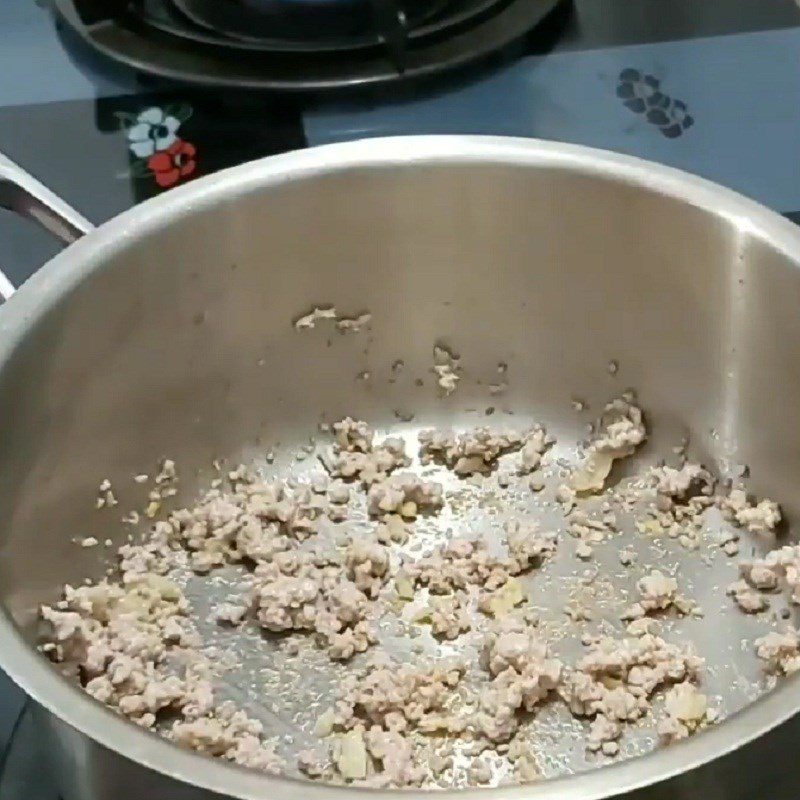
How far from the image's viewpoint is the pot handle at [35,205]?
2.35 ft

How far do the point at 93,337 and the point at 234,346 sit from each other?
0.38ft

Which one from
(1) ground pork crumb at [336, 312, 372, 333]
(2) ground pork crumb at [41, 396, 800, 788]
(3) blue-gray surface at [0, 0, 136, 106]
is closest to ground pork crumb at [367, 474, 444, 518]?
(2) ground pork crumb at [41, 396, 800, 788]

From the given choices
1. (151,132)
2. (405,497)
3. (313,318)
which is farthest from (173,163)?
(405,497)

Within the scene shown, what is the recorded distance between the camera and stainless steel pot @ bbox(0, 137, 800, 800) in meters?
0.72

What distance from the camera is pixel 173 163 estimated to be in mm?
909

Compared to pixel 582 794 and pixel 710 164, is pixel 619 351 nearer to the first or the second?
pixel 710 164

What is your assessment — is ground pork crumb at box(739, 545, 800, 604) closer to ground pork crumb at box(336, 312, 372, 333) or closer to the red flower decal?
ground pork crumb at box(336, 312, 372, 333)

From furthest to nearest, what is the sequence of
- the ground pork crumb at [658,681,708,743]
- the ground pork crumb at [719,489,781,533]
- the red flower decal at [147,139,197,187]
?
1. the red flower decal at [147,139,197,187]
2. the ground pork crumb at [719,489,781,533]
3. the ground pork crumb at [658,681,708,743]

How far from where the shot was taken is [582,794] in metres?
0.46

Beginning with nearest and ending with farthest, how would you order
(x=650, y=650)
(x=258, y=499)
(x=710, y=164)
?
(x=650, y=650)
(x=258, y=499)
(x=710, y=164)

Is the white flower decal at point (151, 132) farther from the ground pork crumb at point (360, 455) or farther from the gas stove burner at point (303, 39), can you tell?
the ground pork crumb at point (360, 455)

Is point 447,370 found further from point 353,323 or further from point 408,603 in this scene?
point 408,603

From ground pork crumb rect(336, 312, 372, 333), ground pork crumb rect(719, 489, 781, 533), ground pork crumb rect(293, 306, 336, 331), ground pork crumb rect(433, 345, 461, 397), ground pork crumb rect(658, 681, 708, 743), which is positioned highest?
ground pork crumb rect(293, 306, 336, 331)

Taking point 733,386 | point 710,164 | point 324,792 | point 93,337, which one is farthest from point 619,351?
point 324,792
